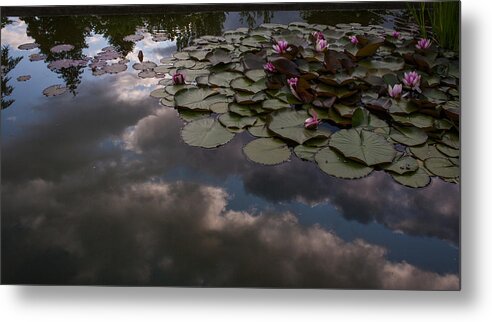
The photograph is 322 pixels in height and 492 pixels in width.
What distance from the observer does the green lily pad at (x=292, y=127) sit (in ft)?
4.95

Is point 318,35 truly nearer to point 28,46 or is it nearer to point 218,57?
point 218,57

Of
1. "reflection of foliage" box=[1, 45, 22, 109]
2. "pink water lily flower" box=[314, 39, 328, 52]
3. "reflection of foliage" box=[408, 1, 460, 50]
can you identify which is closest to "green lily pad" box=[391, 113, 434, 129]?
"reflection of foliage" box=[408, 1, 460, 50]

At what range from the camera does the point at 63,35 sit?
180 cm

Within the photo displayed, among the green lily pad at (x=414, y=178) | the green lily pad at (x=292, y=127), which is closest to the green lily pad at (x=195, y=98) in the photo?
the green lily pad at (x=292, y=127)

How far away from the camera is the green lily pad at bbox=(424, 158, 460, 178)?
52.7 inches

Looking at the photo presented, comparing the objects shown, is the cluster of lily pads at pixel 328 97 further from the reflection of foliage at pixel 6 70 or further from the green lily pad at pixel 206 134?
the reflection of foliage at pixel 6 70

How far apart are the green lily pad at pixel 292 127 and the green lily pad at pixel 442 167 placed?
1.05 ft

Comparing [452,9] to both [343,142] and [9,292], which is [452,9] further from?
[9,292]

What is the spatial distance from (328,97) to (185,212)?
26.7 inches

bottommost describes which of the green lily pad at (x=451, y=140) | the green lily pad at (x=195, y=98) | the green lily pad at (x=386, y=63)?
the green lily pad at (x=451, y=140)

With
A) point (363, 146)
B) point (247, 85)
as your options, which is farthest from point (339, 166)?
point (247, 85)

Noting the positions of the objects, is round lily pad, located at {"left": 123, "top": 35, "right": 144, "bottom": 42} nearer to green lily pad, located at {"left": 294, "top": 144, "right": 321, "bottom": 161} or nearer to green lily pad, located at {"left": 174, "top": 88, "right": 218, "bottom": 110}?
green lily pad, located at {"left": 174, "top": 88, "right": 218, "bottom": 110}

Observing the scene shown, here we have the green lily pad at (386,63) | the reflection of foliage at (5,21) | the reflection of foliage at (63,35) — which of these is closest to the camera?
the reflection of foliage at (5,21)

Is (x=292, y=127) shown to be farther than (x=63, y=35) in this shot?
No
